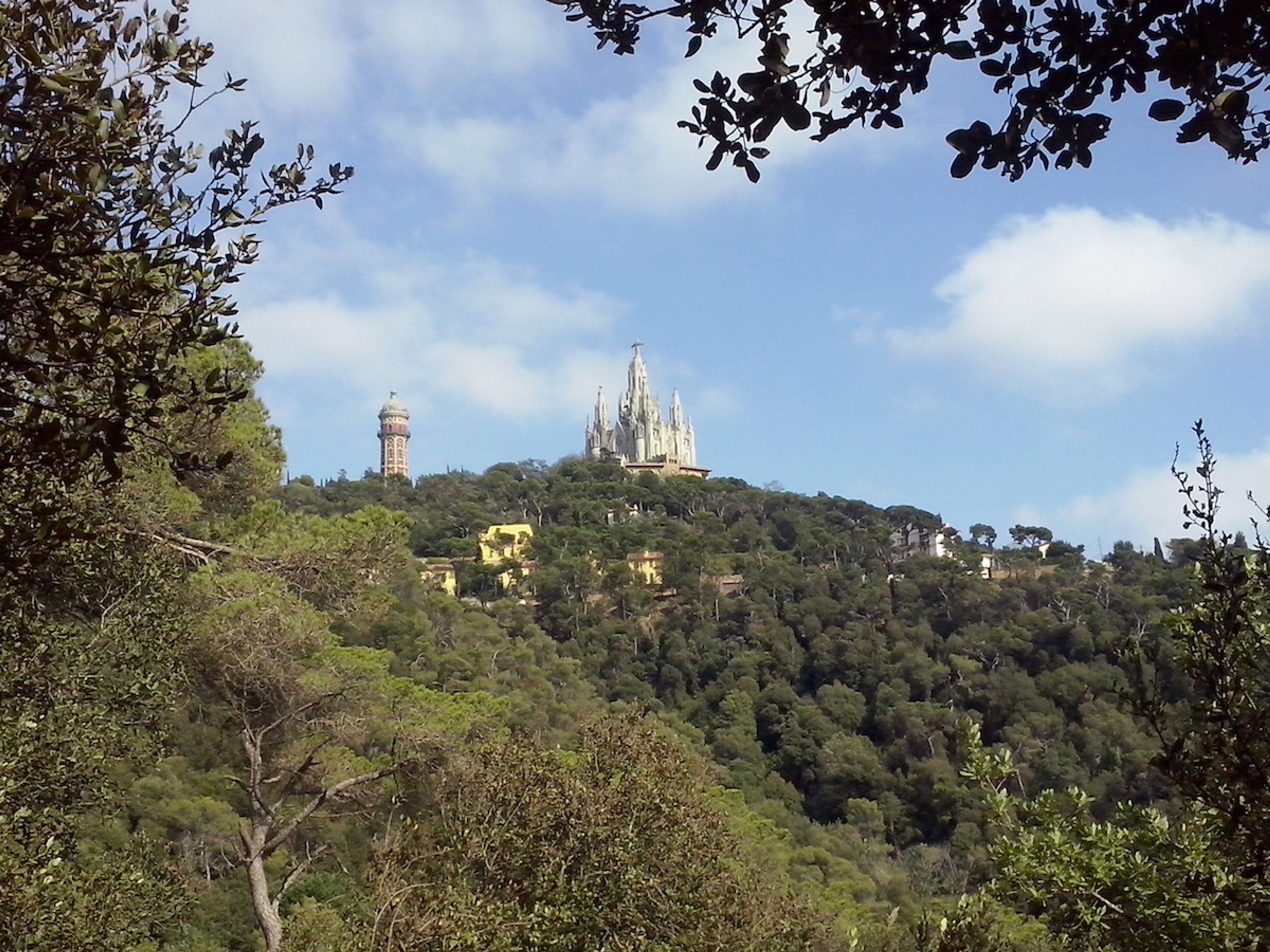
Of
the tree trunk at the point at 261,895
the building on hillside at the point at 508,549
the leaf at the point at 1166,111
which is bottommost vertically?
the tree trunk at the point at 261,895

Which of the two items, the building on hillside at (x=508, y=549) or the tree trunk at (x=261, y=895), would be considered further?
the building on hillside at (x=508, y=549)

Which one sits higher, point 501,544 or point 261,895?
point 501,544

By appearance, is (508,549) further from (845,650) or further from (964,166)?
(964,166)

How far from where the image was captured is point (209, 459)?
375cm

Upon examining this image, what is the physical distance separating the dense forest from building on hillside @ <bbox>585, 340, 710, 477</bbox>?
68.8 meters

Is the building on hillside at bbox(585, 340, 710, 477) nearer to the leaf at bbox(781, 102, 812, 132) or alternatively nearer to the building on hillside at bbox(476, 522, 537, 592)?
the building on hillside at bbox(476, 522, 537, 592)

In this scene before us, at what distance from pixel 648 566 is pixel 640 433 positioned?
158 feet

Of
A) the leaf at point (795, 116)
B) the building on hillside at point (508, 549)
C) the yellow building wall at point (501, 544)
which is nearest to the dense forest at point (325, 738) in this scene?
the leaf at point (795, 116)

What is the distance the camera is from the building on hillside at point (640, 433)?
4117 inches

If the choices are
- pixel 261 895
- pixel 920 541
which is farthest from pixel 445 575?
pixel 261 895

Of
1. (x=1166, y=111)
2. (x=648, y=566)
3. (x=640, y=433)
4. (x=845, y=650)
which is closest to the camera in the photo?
(x=1166, y=111)

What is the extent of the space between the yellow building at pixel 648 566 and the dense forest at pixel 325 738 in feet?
68.1

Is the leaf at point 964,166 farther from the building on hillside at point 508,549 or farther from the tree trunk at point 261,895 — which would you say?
the building on hillside at point 508,549

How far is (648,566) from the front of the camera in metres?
58.7
